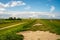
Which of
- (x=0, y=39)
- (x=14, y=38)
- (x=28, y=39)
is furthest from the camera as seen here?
(x=28, y=39)

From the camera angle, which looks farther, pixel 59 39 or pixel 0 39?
pixel 59 39

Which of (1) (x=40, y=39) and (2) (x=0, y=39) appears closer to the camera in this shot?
(2) (x=0, y=39)

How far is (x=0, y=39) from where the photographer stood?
1360 centimetres

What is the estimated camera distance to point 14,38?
1455cm

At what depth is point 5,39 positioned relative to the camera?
45.1 feet

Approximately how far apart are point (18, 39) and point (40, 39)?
9.12 ft

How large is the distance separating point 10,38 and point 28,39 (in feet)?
8.10

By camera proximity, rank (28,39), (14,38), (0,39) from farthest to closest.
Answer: (28,39), (14,38), (0,39)

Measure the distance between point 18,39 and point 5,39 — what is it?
60.4 inches

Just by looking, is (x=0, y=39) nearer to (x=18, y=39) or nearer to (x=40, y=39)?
(x=18, y=39)

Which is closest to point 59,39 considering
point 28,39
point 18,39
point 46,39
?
point 46,39

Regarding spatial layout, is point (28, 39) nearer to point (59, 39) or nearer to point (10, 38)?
point (10, 38)

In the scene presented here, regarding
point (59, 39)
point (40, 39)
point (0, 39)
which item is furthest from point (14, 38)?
point (59, 39)

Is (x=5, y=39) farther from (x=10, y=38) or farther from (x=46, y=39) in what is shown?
(x=46, y=39)
